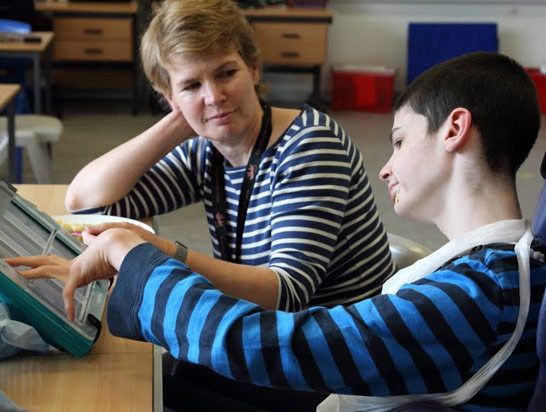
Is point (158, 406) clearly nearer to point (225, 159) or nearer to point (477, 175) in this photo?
point (477, 175)

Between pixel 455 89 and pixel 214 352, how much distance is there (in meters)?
0.42

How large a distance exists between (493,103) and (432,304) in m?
0.26

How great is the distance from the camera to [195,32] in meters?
1.59

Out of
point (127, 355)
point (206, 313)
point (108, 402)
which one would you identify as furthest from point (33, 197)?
point (206, 313)

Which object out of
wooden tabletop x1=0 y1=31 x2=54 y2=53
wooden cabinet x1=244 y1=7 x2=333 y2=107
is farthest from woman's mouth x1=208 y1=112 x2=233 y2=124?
wooden cabinet x1=244 y1=7 x2=333 y2=107

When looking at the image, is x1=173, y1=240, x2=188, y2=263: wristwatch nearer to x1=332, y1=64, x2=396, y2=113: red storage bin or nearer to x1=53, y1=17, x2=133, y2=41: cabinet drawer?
x1=53, y1=17, x2=133, y2=41: cabinet drawer

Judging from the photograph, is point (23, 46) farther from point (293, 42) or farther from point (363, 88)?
point (363, 88)

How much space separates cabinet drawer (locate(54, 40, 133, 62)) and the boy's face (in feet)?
17.0

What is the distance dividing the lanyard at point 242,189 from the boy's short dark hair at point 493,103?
0.64m

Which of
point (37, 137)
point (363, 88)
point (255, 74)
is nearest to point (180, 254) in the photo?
point (255, 74)

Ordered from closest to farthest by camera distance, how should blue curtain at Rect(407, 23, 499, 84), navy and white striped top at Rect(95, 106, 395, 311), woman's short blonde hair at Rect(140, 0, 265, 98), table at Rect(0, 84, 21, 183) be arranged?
navy and white striped top at Rect(95, 106, 395, 311), woman's short blonde hair at Rect(140, 0, 265, 98), table at Rect(0, 84, 21, 183), blue curtain at Rect(407, 23, 499, 84)

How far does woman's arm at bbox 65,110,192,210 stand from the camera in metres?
1.78

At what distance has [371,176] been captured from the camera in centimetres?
466

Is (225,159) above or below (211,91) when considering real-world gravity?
below
